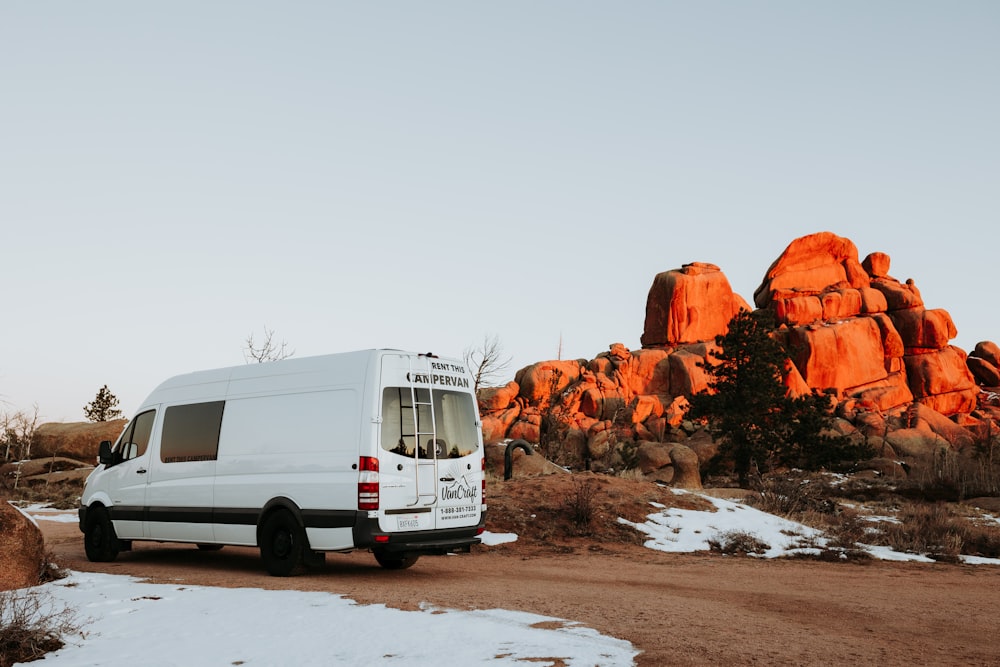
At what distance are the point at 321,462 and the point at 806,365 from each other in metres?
66.0

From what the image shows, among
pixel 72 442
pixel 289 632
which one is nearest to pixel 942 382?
pixel 72 442

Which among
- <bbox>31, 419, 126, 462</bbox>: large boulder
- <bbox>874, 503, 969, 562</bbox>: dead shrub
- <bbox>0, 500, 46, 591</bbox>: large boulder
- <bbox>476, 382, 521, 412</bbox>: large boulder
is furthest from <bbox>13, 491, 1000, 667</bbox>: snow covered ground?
<bbox>476, 382, 521, 412</bbox>: large boulder

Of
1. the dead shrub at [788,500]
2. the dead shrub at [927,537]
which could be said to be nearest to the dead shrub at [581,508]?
the dead shrub at [788,500]

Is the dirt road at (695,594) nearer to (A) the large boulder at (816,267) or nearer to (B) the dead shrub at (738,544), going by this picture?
(B) the dead shrub at (738,544)

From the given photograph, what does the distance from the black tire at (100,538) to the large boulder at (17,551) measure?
382 cm

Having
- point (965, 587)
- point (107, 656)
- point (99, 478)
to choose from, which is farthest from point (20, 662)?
point (965, 587)

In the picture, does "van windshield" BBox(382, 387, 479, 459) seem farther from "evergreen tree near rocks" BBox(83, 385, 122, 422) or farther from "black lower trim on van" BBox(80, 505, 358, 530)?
"evergreen tree near rocks" BBox(83, 385, 122, 422)

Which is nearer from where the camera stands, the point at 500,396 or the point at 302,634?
the point at 302,634

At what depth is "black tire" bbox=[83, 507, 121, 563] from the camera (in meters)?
12.8

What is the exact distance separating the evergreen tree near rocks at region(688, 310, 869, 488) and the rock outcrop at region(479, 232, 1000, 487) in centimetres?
1880

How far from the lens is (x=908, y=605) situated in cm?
934

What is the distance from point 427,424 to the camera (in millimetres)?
10617

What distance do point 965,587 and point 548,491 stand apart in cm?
829

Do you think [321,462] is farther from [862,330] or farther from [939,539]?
[862,330]
